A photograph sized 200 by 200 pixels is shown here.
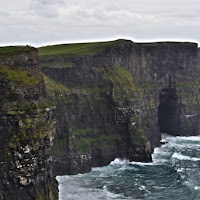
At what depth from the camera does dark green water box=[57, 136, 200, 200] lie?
248 ft

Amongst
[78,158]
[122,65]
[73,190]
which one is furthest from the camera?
[122,65]

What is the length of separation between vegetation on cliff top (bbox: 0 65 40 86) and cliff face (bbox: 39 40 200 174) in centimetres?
3200

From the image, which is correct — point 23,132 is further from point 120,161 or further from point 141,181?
point 120,161

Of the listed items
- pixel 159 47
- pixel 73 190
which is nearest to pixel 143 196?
pixel 73 190

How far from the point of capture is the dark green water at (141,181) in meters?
75.6

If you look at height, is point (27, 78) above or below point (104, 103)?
above

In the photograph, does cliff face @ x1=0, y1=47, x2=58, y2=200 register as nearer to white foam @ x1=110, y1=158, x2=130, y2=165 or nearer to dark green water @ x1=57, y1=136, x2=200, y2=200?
dark green water @ x1=57, y1=136, x2=200, y2=200

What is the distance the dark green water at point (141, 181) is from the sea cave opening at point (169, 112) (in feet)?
82.3

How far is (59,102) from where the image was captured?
95500mm

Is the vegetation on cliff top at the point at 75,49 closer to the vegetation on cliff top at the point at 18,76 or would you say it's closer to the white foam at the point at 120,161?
the white foam at the point at 120,161

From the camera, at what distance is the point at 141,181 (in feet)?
279

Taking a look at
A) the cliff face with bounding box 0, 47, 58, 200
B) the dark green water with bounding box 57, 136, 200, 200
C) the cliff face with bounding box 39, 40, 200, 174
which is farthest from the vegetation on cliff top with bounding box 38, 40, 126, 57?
the cliff face with bounding box 0, 47, 58, 200

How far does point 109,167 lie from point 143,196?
2159 cm

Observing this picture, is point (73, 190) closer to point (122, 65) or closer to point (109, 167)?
point (109, 167)
